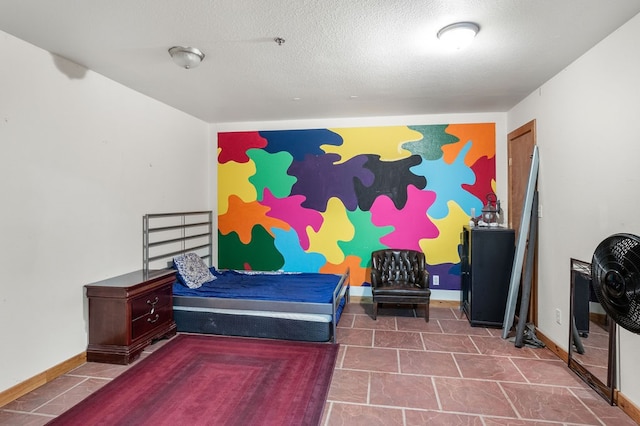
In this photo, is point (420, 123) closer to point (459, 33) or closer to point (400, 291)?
point (400, 291)

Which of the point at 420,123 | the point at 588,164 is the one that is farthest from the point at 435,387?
the point at 420,123

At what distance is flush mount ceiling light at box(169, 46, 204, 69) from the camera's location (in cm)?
265

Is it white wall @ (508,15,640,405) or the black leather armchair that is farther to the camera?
the black leather armchair

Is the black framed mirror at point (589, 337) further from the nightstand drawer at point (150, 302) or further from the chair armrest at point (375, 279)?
the nightstand drawer at point (150, 302)

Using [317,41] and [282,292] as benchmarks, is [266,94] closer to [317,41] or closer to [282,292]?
[317,41]

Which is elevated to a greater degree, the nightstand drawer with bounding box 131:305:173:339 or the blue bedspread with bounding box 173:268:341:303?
the blue bedspread with bounding box 173:268:341:303

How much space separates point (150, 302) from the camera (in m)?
3.34

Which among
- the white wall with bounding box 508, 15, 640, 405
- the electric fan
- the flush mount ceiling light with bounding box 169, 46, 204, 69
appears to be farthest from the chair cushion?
the flush mount ceiling light with bounding box 169, 46, 204, 69

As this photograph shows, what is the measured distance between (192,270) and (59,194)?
5.42ft

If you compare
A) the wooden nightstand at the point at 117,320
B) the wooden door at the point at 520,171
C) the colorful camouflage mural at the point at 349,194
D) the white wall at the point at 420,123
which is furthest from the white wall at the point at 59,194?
the wooden door at the point at 520,171

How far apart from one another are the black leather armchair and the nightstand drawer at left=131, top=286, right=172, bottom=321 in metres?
2.35

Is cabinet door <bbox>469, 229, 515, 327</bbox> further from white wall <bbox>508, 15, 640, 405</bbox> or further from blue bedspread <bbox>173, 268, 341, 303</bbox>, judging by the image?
blue bedspread <bbox>173, 268, 341, 303</bbox>

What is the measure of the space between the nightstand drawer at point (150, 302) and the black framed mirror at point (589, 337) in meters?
3.78

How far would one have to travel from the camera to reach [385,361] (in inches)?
122
